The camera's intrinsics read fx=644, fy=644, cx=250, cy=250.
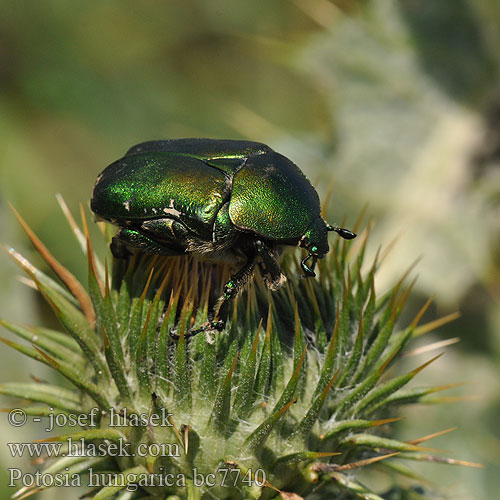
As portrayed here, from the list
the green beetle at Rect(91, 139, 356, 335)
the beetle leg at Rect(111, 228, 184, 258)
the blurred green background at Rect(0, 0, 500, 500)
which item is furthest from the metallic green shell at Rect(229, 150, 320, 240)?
the blurred green background at Rect(0, 0, 500, 500)

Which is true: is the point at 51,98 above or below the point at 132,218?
above

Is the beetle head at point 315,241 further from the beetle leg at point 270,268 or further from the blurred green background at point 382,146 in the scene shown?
the blurred green background at point 382,146

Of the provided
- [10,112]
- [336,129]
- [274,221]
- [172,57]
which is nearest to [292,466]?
[274,221]

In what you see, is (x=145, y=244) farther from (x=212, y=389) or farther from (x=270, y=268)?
(x=212, y=389)

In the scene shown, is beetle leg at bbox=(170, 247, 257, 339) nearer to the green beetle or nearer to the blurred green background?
the green beetle

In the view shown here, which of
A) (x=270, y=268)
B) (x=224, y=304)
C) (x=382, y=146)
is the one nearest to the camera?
(x=224, y=304)

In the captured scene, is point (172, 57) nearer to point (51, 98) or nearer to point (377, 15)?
point (51, 98)

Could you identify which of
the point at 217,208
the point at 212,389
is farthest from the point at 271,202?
the point at 212,389

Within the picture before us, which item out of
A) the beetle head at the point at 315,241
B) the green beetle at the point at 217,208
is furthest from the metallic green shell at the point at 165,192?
the beetle head at the point at 315,241
